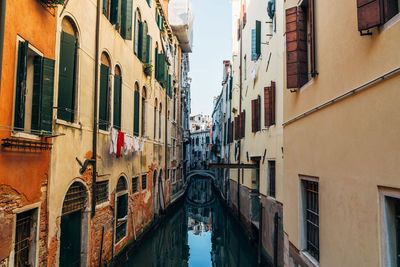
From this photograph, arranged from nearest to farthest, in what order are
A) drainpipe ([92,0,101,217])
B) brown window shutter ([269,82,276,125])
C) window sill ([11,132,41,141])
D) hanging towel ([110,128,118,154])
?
1. window sill ([11,132,41,141])
2. drainpipe ([92,0,101,217])
3. hanging towel ([110,128,118,154])
4. brown window shutter ([269,82,276,125])

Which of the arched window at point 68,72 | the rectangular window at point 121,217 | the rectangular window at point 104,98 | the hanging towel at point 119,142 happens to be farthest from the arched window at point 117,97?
the arched window at point 68,72

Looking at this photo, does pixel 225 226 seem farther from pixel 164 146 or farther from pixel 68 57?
pixel 68 57

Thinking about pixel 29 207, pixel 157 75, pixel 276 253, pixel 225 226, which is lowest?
pixel 225 226

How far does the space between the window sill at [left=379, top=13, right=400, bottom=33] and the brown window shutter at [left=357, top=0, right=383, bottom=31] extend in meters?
0.06

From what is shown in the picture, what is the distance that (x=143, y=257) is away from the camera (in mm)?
10711

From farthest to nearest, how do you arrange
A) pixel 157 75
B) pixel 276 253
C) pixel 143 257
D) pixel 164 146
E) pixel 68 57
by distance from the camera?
pixel 164 146
pixel 157 75
pixel 143 257
pixel 276 253
pixel 68 57

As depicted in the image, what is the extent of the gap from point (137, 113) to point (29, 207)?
703cm

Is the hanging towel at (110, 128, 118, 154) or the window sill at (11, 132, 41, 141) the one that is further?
the hanging towel at (110, 128, 118, 154)

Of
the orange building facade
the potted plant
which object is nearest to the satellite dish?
the potted plant

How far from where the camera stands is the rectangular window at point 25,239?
4.82 m

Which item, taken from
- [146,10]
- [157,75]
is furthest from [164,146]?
[146,10]

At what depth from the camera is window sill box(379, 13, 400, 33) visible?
2817 millimetres

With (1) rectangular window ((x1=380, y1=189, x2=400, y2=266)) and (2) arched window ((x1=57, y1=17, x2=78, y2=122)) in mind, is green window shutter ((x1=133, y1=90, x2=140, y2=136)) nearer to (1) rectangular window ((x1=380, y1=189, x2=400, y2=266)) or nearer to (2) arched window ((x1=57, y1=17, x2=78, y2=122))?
(2) arched window ((x1=57, y1=17, x2=78, y2=122))

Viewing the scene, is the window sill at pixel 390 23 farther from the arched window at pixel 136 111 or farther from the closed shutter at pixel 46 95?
the arched window at pixel 136 111
